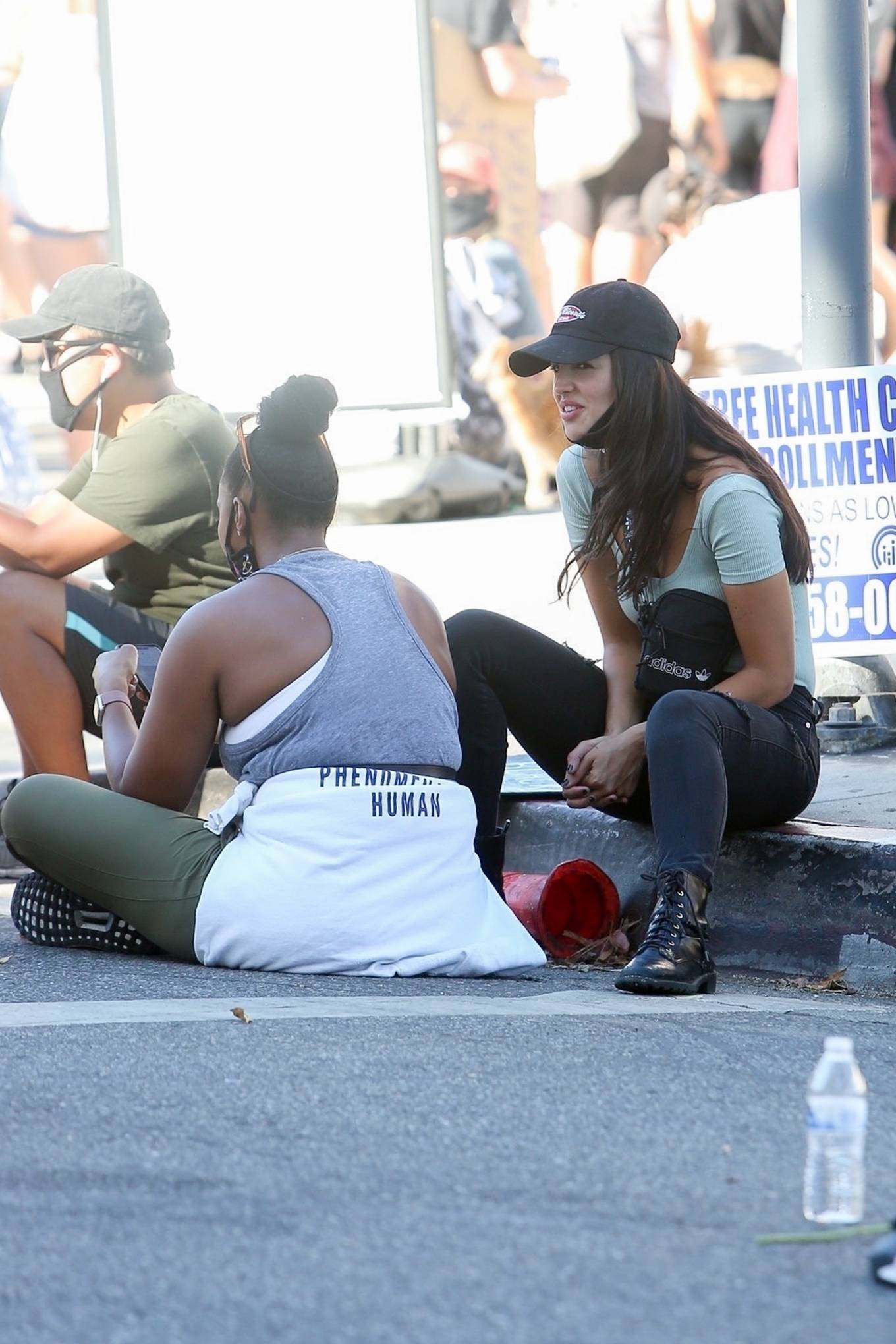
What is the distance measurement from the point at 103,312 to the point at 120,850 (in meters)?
1.81

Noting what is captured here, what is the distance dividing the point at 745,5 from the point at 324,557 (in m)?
8.07

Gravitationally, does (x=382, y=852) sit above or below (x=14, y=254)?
below

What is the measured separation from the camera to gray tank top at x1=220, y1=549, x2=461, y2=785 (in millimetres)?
3611

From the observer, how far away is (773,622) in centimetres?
377

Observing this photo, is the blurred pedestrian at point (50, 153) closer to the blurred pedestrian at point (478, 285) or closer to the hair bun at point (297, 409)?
the blurred pedestrian at point (478, 285)

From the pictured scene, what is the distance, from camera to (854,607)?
17.4ft

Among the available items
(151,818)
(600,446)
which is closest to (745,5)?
(600,446)

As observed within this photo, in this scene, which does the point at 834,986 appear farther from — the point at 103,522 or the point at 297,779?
the point at 103,522

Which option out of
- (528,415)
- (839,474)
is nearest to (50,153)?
(528,415)

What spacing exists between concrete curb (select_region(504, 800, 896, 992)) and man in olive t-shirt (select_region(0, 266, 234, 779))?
57.1 inches

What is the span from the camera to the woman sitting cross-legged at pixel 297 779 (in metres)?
3.57

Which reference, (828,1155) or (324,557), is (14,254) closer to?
(324,557)

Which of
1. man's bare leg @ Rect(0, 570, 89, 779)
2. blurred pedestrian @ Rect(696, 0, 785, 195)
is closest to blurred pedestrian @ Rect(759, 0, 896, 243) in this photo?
blurred pedestrian @ Rect(696, 0, 785, 195)

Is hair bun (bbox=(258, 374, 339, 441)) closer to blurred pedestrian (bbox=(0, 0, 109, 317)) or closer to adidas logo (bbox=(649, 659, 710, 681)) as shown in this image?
adidas logo (bbox=(649, 659, 710, 681))
